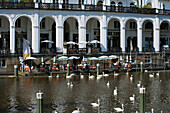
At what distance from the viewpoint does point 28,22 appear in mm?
55031

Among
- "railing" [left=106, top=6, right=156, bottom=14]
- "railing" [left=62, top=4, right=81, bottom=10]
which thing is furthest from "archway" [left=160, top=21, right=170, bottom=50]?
"railing" [left=62, top=4, right=81, bottom=10]

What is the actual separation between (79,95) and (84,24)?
2711 cm

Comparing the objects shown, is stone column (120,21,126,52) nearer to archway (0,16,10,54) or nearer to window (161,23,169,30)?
window (161,23,169,30)

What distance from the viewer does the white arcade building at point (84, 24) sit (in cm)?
5062

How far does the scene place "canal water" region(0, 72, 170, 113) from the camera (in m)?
23.0

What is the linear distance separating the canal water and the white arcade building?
1431cm

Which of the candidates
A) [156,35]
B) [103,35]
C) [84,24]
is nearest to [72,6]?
[84,24]

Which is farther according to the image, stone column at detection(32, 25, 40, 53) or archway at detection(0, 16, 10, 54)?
archway at detection(0, 16, 10, 54)

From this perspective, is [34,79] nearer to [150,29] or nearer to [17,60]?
[17,60]

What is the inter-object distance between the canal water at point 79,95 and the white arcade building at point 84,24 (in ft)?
46.9

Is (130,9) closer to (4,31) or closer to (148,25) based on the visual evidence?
(148,25)

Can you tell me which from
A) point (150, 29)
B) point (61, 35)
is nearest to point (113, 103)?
point (61, 35)

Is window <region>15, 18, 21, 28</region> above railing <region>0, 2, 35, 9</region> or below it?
below

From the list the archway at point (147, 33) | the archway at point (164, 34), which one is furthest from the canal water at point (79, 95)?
the archway at point (164, 34)
